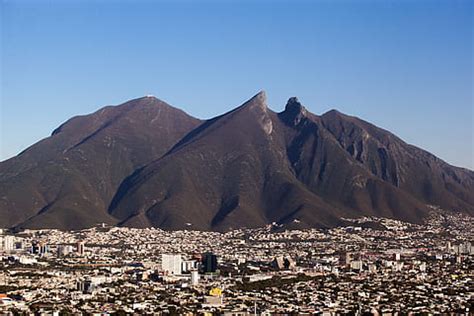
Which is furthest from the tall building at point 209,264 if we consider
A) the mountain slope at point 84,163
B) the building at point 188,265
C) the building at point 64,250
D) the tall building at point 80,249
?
the mountain slope at point 84,163

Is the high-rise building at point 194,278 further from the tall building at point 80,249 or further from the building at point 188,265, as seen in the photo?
the tall building at point 80,249

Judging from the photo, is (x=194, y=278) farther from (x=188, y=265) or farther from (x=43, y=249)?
(x=43, y=249)

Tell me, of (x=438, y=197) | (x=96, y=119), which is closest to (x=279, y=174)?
(x=438, y=197)

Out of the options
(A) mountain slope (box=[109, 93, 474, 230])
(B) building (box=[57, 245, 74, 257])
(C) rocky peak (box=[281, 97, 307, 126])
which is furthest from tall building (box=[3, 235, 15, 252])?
(C) rocky peak (box=[281, 97, 307, 126])

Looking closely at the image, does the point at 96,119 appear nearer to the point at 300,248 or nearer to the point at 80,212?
the point at 80,212

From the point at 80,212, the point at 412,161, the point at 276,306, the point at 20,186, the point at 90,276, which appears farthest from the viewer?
the point at 412,161

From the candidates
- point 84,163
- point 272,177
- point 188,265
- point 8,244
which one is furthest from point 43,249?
point 272,177
